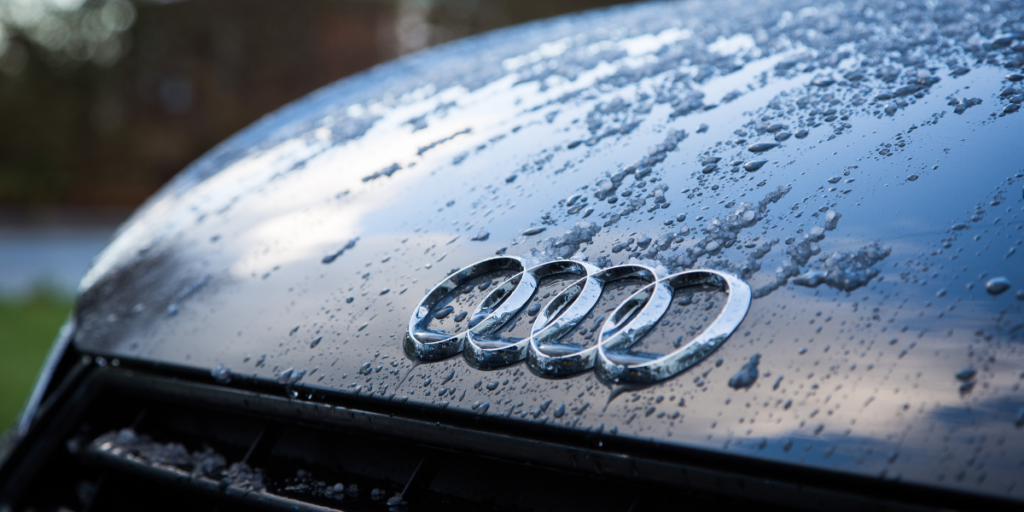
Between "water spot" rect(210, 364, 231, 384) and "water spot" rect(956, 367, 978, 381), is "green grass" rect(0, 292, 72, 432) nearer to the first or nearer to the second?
"water spot" rect(210, 364, 231, 384)

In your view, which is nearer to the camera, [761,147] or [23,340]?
[761,147]

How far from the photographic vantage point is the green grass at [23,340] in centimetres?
379

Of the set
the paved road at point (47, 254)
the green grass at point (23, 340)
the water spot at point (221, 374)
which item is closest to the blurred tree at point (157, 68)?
the paved road at point (47, 254)

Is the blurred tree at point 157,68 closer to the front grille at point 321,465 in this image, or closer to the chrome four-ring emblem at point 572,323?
the front grille at point 321,465

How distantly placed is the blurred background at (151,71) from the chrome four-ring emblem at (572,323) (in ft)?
36.6

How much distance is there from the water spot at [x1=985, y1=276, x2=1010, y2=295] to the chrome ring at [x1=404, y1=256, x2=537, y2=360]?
0.42m

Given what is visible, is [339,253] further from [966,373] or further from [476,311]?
[966,373]

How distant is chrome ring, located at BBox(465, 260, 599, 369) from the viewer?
2.55 ft

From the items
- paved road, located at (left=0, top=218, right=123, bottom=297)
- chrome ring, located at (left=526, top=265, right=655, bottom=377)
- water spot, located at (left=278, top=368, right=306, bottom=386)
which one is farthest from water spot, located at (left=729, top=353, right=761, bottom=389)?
paved road, located at (left=0, top=218, right=123, bottom=297)

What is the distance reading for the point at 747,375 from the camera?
0.65 m

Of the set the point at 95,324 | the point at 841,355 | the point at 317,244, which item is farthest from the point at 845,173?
the point at 95,324

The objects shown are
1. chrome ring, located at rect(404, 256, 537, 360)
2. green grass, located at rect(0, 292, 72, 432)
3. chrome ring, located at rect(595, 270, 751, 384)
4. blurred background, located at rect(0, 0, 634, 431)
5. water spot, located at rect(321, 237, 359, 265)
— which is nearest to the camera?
chrome ring, located at rect(595, 270, 751, 384)

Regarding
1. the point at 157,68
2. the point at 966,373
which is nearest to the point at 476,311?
the point at 966,373

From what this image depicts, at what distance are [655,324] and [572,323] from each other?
Result: 3.4 inches
